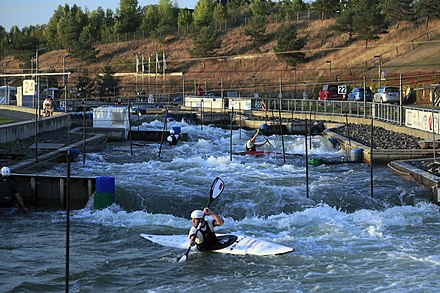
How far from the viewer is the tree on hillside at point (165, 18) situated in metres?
138

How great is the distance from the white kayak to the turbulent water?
182 millimetres

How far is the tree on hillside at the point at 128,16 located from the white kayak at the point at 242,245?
133443mm

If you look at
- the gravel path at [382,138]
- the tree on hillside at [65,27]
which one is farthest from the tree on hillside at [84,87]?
the gravel path at [382,138]

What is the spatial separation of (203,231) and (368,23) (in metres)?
84.4

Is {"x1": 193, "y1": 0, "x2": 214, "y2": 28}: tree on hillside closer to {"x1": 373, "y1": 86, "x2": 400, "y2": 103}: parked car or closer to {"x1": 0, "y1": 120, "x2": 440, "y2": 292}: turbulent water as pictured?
{"x1": 373, "y1": 86, "x2": 400, "y2": 103}: parked car

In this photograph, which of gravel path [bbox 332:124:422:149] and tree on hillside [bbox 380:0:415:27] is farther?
tree on hillside [bbox 380:0:415:27]

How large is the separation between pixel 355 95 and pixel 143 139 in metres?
19.3

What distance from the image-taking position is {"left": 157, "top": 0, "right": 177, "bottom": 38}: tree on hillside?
138500 millimetres

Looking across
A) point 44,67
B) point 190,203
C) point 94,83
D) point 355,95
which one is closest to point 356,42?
point 94,83

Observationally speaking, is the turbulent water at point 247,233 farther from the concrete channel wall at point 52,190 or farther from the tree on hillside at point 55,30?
the tree on hillside at point 55,30

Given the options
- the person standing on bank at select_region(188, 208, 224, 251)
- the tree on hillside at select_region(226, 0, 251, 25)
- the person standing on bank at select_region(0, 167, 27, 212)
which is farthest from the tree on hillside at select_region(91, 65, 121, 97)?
the person standing on bank at select_region(188, 208, 224, 251)

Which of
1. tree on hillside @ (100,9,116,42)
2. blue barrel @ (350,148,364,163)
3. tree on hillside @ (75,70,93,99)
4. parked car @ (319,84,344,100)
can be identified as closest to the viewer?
blue barrel @ (350,148,364,163)

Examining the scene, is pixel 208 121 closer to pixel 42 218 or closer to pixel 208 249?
pixel 42 218

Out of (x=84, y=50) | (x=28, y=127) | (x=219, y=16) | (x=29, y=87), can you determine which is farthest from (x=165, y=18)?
Result: (x=28, y=127)
